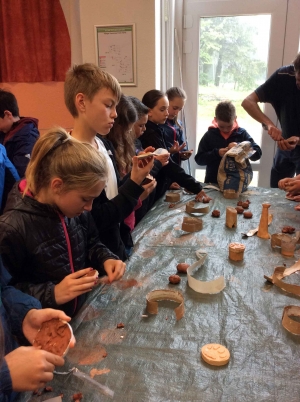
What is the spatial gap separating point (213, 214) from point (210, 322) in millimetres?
962

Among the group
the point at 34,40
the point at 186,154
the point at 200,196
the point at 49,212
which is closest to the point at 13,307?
the point at 49,212

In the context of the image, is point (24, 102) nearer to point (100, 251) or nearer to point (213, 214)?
point (213, 214)

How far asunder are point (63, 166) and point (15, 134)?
1430mm

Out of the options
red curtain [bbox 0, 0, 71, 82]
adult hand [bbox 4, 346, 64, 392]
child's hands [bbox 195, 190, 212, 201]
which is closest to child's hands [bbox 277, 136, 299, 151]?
child's hands [bbox 195, 190, 212, 201]

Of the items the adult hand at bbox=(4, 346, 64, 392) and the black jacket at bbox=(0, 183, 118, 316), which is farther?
the black jacket at bbox=(0, 183, 118, 316)

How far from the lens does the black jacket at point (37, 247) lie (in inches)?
38.4

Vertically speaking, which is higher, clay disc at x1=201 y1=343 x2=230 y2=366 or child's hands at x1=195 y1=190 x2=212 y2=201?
clay disc at x1=201 y1=343 x2=230 y2=366

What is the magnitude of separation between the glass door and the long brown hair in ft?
5.73

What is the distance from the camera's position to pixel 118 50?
114 inches

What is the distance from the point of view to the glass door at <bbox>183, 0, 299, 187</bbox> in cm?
302

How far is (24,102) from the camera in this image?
11.3ft

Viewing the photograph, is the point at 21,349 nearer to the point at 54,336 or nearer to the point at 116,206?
the point at 54,336

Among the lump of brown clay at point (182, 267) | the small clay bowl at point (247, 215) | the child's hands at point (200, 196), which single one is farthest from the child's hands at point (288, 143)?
the lump of brown clay at point (182, 267)

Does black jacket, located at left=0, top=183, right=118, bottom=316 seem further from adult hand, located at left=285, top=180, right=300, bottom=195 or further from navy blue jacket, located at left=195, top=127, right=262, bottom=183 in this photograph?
navy blue jacket, located at left=195, top=127, right=262, bottom=183
